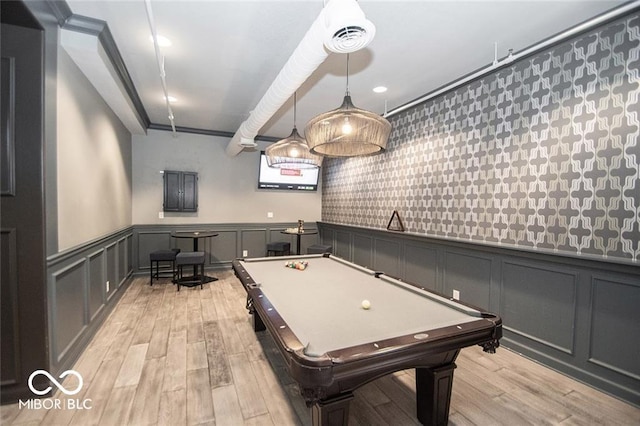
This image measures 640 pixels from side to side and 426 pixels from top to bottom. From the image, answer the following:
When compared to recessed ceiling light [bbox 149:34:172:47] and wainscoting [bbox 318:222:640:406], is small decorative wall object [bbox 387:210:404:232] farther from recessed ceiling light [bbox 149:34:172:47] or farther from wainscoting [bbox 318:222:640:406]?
recessed ceiling light [bbox 149:34:172:47]

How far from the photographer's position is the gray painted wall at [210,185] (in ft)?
17.9

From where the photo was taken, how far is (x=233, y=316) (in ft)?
11.6

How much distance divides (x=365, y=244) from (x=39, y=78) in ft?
14.5

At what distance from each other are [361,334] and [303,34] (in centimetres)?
248

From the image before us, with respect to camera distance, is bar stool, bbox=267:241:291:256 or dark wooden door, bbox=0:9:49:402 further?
bar stool, bbox=267:241:291:256

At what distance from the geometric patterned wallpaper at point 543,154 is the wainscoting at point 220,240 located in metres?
3.33

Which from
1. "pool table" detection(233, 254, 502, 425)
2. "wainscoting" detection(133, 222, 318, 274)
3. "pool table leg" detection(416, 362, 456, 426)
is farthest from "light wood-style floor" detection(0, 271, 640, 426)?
"wainscoting" detection(133, 222, 318, 274)

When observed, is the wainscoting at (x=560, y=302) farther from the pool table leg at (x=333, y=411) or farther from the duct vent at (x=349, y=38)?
the duct vent at (x=349, y=38)

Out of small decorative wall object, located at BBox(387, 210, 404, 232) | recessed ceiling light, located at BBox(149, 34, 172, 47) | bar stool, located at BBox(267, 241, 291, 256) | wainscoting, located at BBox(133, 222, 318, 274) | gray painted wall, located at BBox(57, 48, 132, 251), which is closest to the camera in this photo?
gray painted wall, located at BBox(57, 48, 132, 251)

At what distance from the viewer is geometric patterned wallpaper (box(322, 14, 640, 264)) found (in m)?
2.09

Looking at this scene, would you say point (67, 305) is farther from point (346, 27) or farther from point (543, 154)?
point (543, 154)

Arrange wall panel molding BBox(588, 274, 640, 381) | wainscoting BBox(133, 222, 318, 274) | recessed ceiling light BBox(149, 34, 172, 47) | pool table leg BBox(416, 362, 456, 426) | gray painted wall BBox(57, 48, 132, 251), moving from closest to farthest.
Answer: pool table leg BBox(416, 362, 456, 426)
wall panel molding BBox(588, 274, 640, 381)
gray painted wall BBox(57, 48, 132, 251)
recessed ceiling light BBox(149, 34, 172, 47)
wainscoting BBox(133, 222, 318, 274)

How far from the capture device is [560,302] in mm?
2432

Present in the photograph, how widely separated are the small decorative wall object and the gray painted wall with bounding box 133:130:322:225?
2815mm
